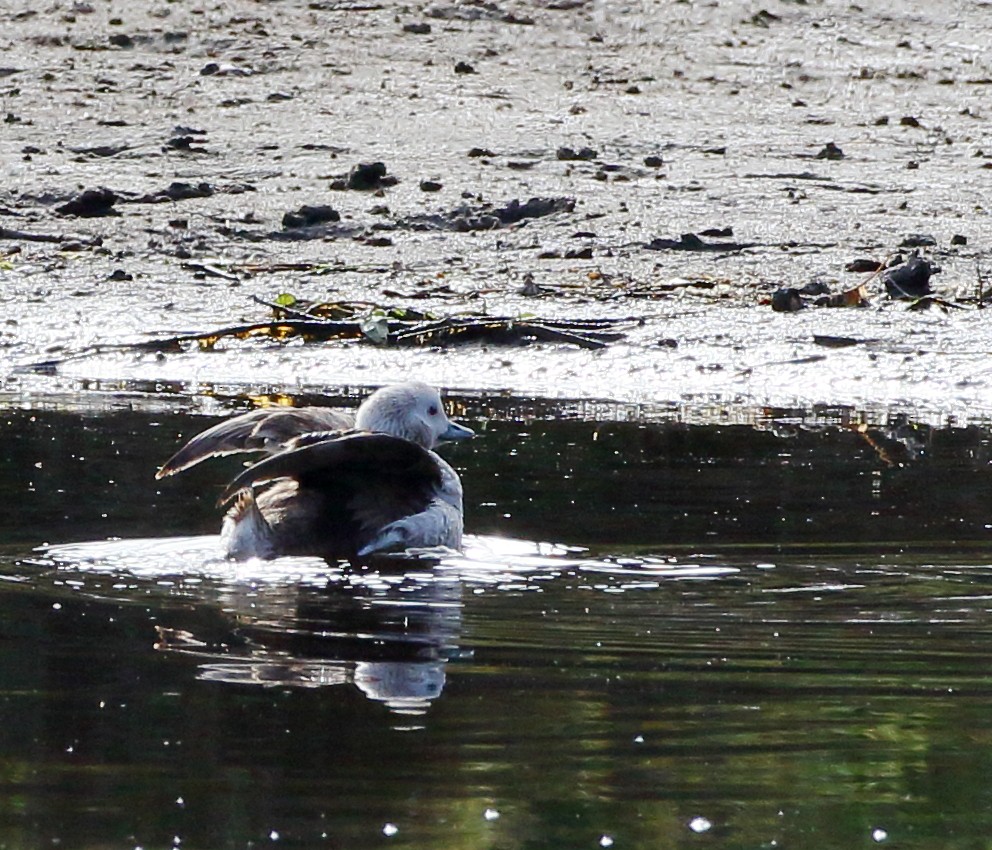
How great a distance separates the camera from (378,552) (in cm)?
683

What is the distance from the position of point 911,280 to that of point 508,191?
304 centimetres

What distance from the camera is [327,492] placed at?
691 centimetres

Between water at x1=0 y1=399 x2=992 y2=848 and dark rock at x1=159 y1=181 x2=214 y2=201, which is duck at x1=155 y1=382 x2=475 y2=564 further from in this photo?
dark rock at x1=159 y1=181 x2=214 y2=201

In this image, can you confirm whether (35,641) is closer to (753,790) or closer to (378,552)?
(378,552)

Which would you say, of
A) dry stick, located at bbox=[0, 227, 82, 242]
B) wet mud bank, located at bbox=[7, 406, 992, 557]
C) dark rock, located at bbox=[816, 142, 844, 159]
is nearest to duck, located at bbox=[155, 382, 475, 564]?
wet mud bank, located at bbox=[7, 406, 992, 557]

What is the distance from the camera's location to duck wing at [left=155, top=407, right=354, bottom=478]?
7.09 metres

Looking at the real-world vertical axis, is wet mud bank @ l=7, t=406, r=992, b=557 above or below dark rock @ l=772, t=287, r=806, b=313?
above

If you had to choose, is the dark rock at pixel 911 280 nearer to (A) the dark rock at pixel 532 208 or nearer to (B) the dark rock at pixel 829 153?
(A) the dark rock at pixel 532 208

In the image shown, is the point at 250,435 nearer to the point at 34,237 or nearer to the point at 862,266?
the point at 862,266

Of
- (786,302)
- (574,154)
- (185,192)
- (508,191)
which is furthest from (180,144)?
(786,302)

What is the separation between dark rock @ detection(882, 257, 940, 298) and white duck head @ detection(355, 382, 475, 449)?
174 inches

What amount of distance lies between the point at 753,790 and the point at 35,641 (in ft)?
6.64

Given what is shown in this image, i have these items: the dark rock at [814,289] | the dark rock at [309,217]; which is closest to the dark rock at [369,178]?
the dark rock at [309,217]

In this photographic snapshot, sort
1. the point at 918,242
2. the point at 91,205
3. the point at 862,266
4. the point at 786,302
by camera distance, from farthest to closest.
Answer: the point at 91,205
the point at 918,242
the point at 862,266
the point at 786,302
